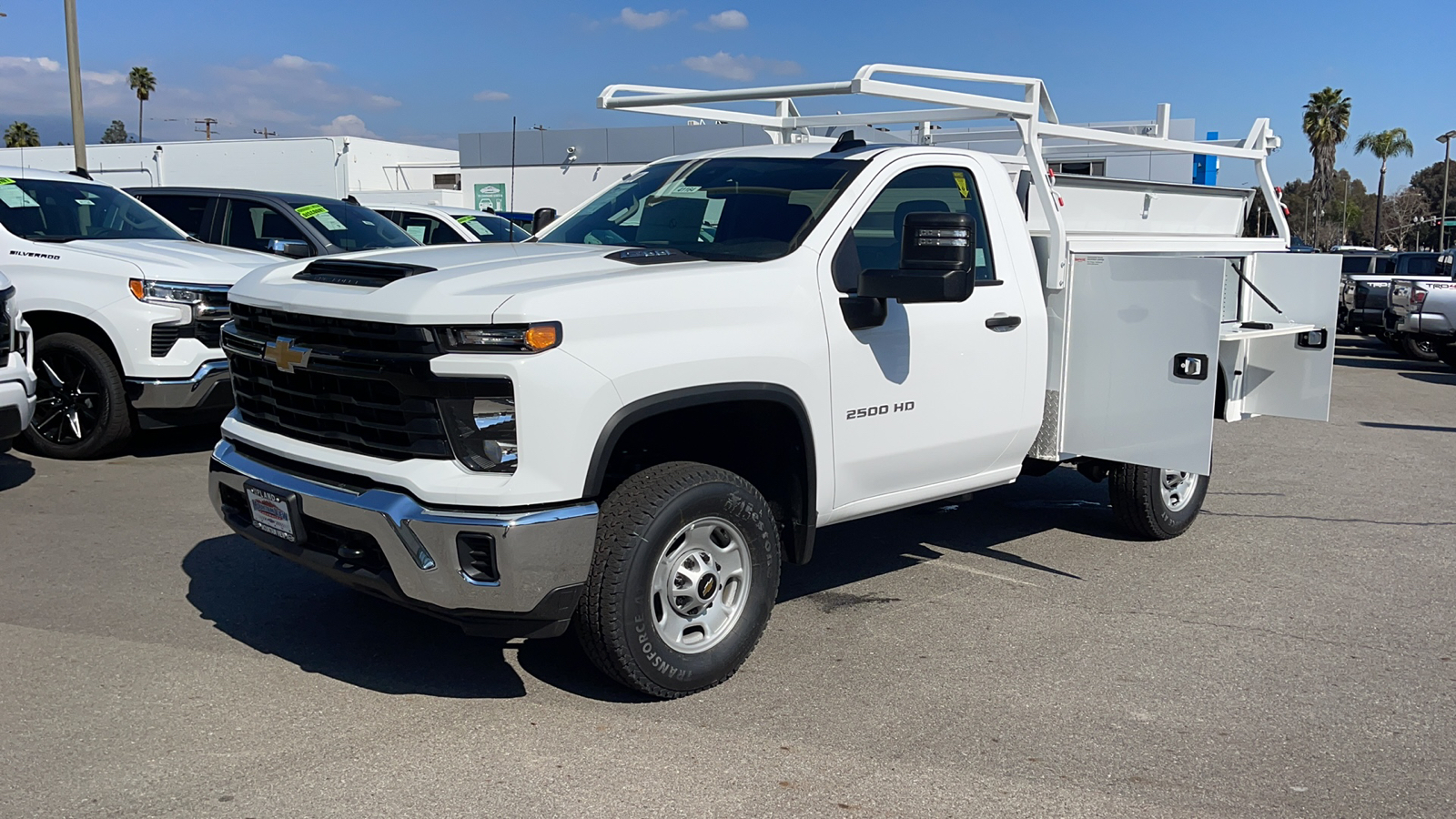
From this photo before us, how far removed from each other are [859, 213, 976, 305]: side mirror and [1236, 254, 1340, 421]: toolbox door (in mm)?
3205

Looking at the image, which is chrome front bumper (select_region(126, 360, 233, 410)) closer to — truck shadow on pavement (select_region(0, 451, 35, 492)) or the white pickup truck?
truck shadow on pavement (select_region(0, 451, 35, 492))

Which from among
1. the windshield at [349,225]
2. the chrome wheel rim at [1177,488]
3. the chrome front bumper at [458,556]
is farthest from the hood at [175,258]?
the chrome wheel rim at [1177,488]

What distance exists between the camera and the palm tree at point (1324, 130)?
201ft

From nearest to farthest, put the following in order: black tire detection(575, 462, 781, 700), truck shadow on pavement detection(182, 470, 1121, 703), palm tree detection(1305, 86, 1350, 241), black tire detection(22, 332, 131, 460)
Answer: black tire detection(575, 462, 781, 700), truck shadow on pavement detection(182, 470, 1121, 703), black tire detection(22, 332, 131, 460), palm tree detection(1305, 86, 1350, 241)

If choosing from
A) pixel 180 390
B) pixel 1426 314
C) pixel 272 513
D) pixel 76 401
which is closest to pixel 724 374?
pixel 272 513

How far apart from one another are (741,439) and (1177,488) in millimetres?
3267

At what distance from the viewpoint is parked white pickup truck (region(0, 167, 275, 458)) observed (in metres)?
7.87

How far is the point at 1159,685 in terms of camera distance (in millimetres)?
4691

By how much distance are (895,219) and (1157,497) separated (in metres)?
2.53

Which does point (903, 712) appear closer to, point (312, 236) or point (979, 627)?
point (979, 627)

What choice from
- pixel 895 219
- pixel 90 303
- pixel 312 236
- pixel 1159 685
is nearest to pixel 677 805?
pixel 1159 685

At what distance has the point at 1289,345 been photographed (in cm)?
703

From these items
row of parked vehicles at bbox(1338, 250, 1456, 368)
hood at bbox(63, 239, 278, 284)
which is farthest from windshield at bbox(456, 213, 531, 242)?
row of parked vehicles at bbox(1338, 250, 1456, 368)


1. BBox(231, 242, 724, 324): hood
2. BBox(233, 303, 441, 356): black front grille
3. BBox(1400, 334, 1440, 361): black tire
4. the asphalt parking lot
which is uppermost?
BBox(231, 242, 724, 324): hood
